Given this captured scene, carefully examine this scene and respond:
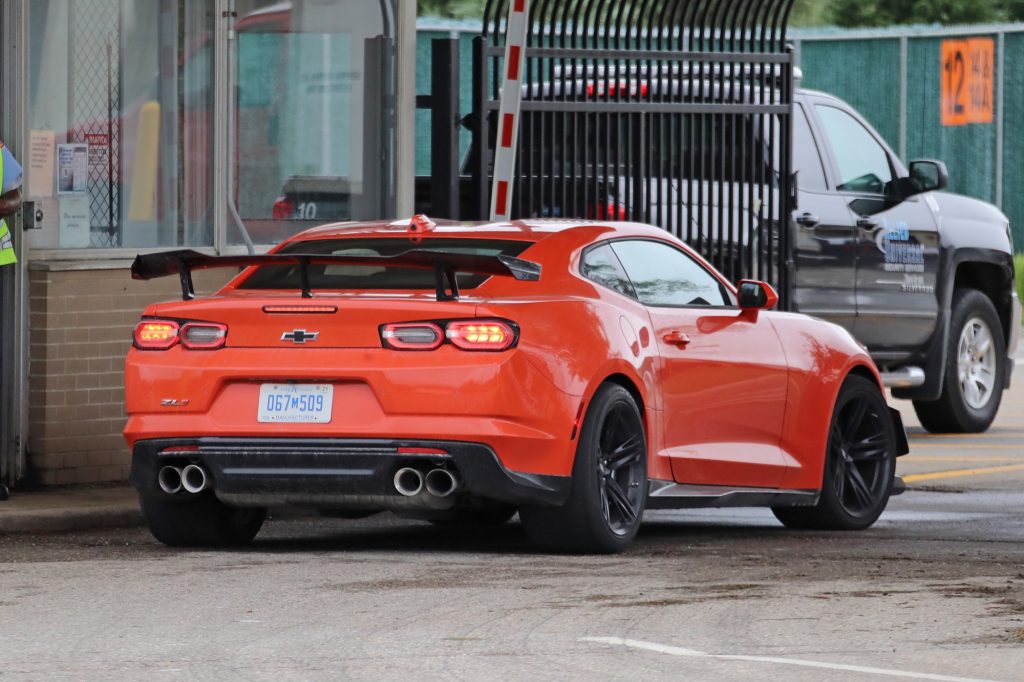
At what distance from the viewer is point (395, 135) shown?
14414mm

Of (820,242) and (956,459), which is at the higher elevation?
(820,242)

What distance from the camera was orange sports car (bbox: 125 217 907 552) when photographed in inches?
360

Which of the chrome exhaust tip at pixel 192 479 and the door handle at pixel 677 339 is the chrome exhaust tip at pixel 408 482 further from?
the door handle at pixel 677 339

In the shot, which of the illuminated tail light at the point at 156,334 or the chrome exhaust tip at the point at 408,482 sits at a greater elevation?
the illuminated tail light at the point at 156,334

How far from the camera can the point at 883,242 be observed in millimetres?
16266

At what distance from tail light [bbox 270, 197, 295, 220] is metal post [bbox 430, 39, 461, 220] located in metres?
0.83

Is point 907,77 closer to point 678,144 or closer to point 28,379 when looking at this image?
point 678,144

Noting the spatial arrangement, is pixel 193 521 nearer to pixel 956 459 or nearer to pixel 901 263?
pixel 956 459

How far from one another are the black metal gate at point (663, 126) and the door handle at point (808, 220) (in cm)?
25

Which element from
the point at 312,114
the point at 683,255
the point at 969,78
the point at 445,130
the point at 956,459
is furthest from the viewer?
the point at 969,78

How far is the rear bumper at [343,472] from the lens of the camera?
9148 mm

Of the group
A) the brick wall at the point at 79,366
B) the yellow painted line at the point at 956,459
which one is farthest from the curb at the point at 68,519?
the yellow painted line at the point at 956,459

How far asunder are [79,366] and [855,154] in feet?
20.4

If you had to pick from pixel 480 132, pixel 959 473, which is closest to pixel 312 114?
pixel 480 132
